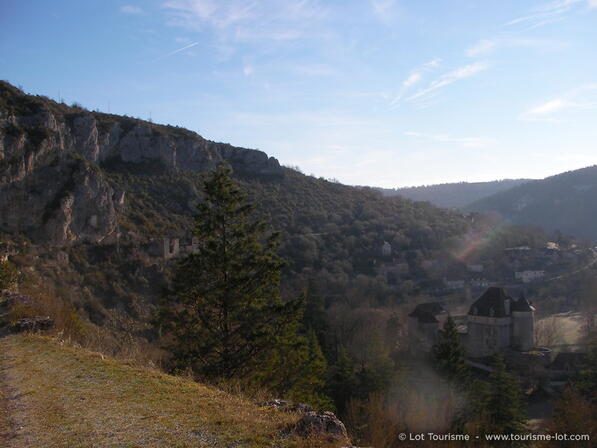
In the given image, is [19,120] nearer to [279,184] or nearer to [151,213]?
[151,213]

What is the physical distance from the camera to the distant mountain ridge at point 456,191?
4653 inches

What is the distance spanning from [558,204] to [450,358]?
71.5m

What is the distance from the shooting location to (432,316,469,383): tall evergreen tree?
2009cm

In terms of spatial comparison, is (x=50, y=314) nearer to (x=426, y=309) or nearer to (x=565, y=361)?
(x=426, y=309)

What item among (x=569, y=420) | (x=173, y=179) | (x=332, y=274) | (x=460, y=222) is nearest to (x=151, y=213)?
(x=173, y=179)

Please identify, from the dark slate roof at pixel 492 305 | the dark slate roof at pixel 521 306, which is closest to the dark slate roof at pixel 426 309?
the dark slate roof at pixel 492 305

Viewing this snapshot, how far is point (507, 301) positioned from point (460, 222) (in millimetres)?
33394

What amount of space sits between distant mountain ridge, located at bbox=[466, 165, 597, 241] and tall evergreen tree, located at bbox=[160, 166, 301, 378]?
234 feet

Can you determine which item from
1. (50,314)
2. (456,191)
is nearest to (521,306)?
(50,314)

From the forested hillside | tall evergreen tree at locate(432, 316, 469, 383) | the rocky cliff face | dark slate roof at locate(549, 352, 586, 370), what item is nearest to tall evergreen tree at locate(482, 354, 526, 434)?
tall evergreen tree at locate(432, 316, 469, 383)

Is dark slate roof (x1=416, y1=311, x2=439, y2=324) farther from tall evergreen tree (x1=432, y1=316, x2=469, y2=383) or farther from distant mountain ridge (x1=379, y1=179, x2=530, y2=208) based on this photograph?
distant mountain ridge (x1=379, y1=179, x2=530, y2=208)

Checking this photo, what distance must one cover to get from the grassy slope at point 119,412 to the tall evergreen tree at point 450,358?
15.9m

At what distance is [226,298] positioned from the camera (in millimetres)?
10719

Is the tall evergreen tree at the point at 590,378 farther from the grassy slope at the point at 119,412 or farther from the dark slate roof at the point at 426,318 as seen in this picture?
the grassy slope at the point at 119,412
